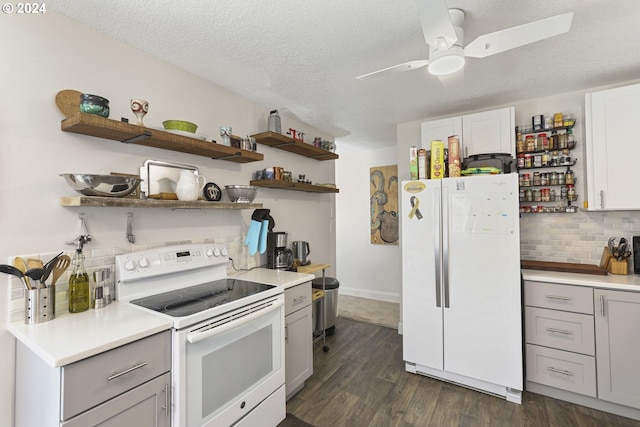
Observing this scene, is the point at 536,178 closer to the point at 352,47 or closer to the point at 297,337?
the point at 352,47

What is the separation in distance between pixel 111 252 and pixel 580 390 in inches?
127

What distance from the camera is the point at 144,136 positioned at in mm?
1675

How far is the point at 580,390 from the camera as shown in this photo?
2061 mm

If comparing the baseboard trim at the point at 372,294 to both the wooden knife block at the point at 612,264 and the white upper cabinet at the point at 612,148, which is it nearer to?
the wooden knife block at the point at 612,264

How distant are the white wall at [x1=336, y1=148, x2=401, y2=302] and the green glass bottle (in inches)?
148

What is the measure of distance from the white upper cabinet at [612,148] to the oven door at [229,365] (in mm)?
2578

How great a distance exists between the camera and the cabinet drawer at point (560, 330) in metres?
2.05

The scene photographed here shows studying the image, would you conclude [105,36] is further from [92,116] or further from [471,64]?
[471,64]

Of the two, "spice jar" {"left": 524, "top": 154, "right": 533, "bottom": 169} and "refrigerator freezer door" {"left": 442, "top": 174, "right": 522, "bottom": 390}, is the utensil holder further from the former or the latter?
"spice jar" {"left": 524, "top": 154, "right": 533, "bottom": 169}

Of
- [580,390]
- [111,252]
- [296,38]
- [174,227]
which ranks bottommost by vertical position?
[580,390]

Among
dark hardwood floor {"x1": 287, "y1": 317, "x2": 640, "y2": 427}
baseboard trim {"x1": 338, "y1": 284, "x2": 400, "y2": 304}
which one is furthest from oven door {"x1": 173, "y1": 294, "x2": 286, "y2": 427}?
baseboard trim {"x1": 338, "y1": 284, "x2": 400, "y2": 304}

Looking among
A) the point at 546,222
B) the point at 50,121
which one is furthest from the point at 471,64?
the point at 50,121

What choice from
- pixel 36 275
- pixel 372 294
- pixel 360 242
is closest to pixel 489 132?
pixel 360 242

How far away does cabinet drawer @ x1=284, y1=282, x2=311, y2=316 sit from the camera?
6.86 ft
